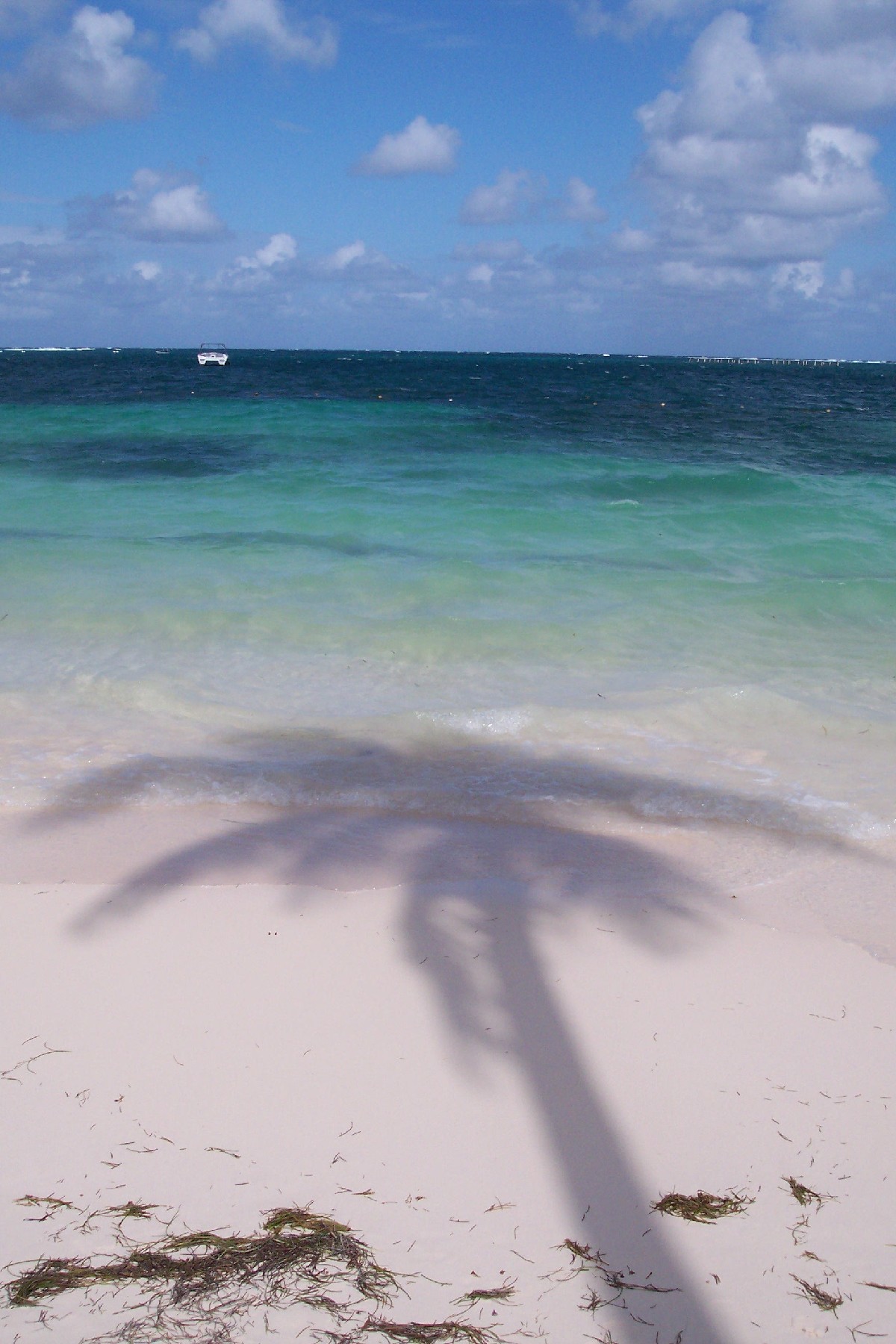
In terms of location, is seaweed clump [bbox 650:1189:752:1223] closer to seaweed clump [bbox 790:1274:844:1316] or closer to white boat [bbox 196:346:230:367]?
seaweed clump [bbox 790:1274:844:1316]

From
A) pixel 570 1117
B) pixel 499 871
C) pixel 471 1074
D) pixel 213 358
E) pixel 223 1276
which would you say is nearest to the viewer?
pixel 223 1276

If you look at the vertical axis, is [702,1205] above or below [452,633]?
below

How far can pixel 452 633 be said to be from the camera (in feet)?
25.2

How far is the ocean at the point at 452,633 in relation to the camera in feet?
16.5

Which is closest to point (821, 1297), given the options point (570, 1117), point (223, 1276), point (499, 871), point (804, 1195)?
point (804, 1195)

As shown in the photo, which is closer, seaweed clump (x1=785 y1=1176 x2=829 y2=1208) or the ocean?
seaweed clump (x1=785 y1=1176 x2=829 y2=1208)

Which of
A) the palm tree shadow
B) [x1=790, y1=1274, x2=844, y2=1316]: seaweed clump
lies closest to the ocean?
the palm tree shadow

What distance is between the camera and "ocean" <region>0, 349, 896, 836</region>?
5043mm

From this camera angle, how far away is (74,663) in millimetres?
6832

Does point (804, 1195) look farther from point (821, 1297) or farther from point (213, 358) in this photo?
point (213, 358)

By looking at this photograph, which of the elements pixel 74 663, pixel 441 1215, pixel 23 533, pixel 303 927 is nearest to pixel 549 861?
pixel 303 927

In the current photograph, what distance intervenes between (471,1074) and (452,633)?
17.2 feet

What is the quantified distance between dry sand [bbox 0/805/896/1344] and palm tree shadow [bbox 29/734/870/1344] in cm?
1

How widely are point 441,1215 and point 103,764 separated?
3.42 meters
